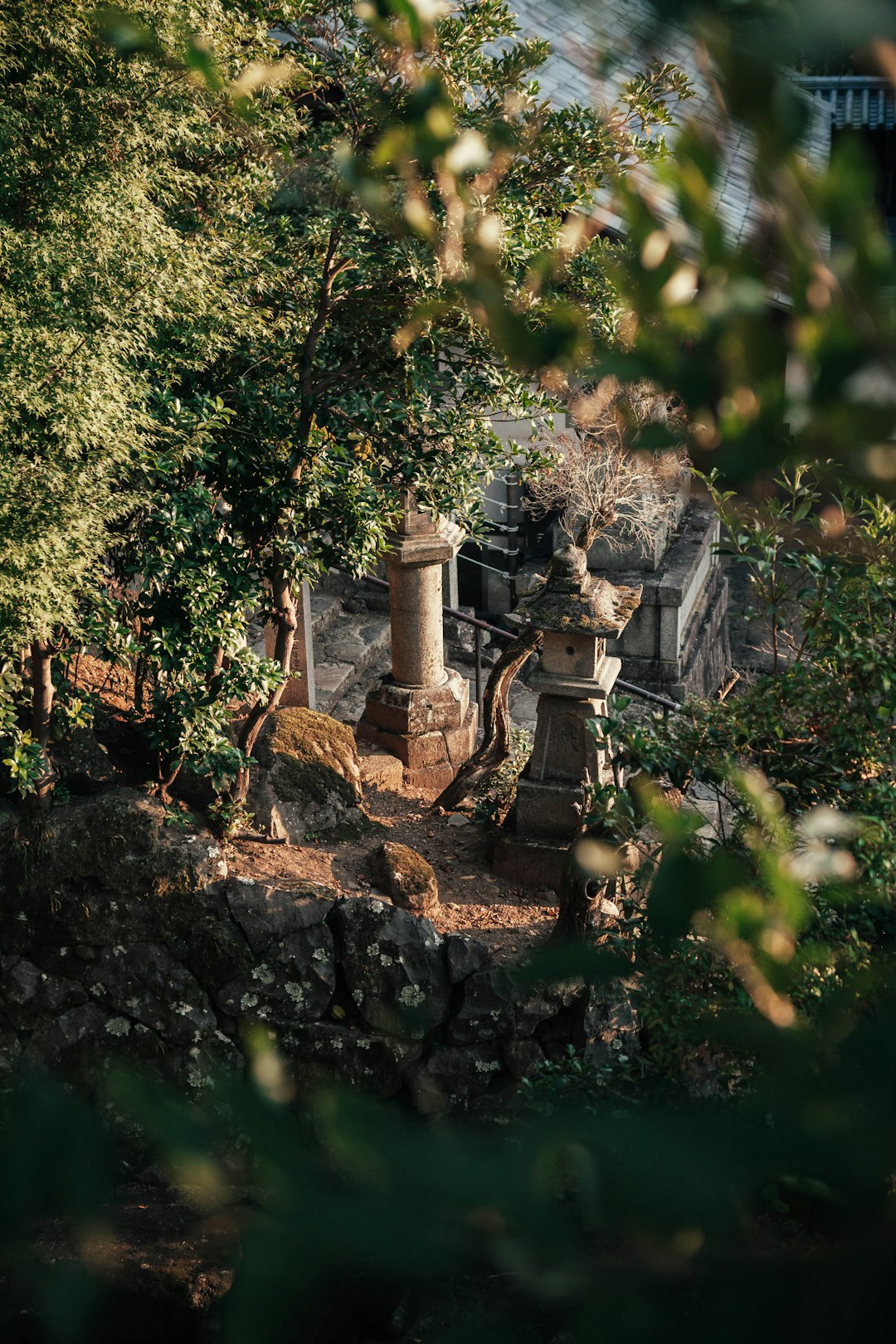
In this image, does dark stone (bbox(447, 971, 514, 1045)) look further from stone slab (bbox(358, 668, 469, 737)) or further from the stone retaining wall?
stone slab (bbox(358, 668, 469, 737))

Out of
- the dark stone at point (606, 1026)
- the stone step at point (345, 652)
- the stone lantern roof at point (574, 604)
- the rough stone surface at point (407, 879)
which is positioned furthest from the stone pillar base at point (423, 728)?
the dark stone at point (606, 1026)

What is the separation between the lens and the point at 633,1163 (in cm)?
95

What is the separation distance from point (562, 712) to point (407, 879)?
133cm

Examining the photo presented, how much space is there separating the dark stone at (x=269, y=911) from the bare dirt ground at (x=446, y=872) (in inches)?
6.9

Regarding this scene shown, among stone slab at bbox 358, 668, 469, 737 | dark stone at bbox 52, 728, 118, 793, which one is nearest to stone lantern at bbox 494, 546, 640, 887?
stone slab at bbox 358, 668, 469, 737

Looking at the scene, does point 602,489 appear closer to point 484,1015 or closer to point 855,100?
point 484,1015

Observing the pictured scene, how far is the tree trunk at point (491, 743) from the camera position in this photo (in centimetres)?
728

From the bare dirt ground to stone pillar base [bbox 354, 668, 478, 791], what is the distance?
872mm

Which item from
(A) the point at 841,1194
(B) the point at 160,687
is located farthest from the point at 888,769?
(B) the point at 160,687

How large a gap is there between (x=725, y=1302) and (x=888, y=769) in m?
3.02

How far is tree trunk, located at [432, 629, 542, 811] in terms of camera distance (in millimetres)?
7281

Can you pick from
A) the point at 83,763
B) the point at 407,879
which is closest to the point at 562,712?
the point at 407,879

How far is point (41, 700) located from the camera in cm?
553

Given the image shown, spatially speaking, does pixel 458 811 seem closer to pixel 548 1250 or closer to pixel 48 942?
pixel 48 942
